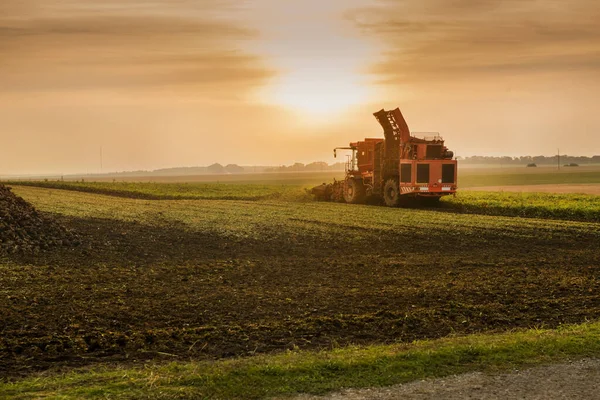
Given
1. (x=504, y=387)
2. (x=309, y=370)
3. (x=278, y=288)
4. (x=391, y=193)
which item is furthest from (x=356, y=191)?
(x=504, y=387)

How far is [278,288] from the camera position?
1358cm

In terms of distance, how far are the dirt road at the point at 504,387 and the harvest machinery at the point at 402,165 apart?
24.0m

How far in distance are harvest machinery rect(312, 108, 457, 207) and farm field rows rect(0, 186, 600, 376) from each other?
7290 millimetres

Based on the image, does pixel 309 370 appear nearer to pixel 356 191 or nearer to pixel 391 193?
pixel 391 193

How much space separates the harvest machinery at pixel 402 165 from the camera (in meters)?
31.9

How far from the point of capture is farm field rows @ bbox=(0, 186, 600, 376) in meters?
9.92

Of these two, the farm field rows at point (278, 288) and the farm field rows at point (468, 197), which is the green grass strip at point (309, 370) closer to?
the farm field rows at point (278, 288)

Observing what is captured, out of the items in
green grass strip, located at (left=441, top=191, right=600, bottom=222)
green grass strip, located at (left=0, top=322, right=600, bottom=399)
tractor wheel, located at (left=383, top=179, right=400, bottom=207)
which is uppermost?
tractor wheel, located at (left=383, top=179, right=400, bottom=207)

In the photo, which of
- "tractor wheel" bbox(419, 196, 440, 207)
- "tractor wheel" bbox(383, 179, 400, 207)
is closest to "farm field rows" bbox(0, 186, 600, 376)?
"tractor wheel" bbox(383, 179, 400, 207)

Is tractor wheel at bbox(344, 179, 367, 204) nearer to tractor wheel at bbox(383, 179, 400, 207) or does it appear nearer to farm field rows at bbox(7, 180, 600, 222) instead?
tractor wheel at bbox(383, 179, 400, 207)

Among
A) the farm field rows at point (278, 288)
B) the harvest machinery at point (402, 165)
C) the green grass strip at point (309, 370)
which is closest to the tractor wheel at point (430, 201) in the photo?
the harvest machinery at point (402, 165)

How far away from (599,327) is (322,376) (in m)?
4.54

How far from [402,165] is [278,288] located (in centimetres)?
1918

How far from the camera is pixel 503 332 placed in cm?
1014
